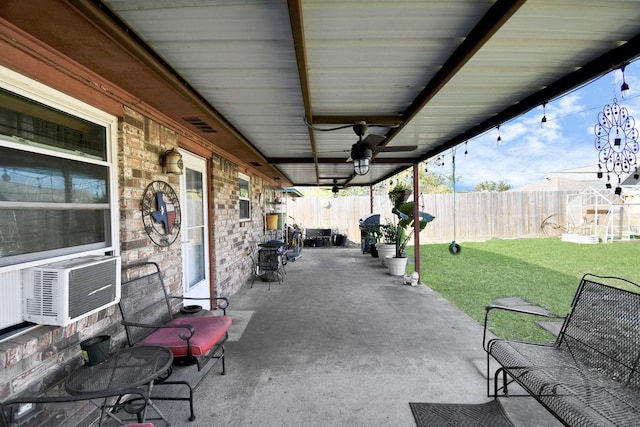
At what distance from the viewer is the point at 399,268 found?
6891mm

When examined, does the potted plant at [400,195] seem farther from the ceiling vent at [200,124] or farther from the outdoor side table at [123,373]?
the outdoor side table at [123,373]

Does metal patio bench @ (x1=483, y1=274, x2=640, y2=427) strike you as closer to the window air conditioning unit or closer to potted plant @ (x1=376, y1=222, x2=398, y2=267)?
the window air conditioning unit

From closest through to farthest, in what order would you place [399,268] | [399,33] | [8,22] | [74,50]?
[8,22], [74,50], [399,33], [399,268]

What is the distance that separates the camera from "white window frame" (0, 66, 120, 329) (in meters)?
1.61

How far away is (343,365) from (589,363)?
1.93 m

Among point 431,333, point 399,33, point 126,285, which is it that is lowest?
point 431,333

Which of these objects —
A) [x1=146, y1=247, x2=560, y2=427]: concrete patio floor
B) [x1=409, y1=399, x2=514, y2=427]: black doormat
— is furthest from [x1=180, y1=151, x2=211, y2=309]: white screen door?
[x1=409, y1=399, x2=514, y2=427]: black doormat

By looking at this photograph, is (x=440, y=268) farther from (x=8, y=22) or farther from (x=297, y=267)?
(x=8, y=22)

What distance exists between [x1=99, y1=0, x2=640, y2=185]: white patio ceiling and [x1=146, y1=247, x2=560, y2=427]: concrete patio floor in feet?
8.38

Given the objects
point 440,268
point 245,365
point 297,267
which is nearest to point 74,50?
point 245,365

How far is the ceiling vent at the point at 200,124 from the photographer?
312cm

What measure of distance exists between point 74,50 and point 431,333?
4199mm

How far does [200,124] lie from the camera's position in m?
3.31

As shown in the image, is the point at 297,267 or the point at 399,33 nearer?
the point at 399,33
